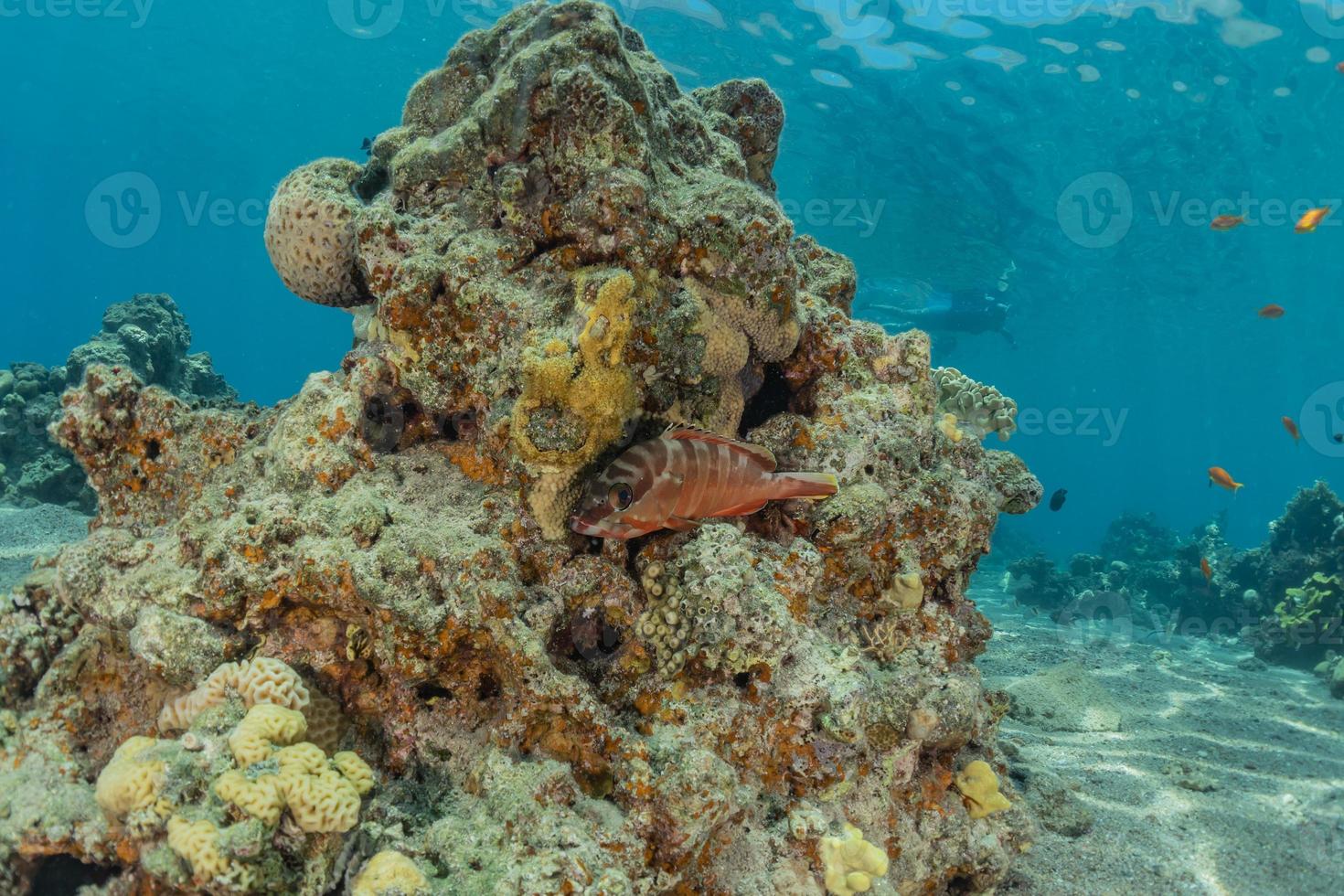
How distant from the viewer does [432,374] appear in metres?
3.13

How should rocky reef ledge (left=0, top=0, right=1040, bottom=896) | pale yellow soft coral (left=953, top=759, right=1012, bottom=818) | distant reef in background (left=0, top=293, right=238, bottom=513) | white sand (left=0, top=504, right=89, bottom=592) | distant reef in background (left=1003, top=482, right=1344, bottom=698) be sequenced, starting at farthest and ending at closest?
distant reef in background (left=1003, top=482, right=1344, bottom=698) < distant reef in background (left=0, top=293, right=238, bottom=513) < white sand (left=0, top=504, right=89, bottom=592) < pale yellow soft coral (left=953, top=759, right=1012, bottom=818) < rocky reef ledge (left=0, top=0, right=1040, bottom=896)

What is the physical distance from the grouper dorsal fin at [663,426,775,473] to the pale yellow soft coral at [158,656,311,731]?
166 cm

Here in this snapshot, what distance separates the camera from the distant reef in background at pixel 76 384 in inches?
414

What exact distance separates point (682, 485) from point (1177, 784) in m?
5.01

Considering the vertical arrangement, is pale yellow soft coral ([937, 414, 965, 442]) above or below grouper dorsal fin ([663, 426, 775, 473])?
above

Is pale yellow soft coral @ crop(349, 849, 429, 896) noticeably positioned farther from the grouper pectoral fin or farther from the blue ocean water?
the blue ocean water

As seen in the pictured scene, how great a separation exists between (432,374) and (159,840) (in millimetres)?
1911

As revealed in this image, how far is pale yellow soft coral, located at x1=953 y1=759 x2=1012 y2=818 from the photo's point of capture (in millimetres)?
3496

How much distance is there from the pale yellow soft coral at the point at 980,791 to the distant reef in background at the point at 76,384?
35.0ft

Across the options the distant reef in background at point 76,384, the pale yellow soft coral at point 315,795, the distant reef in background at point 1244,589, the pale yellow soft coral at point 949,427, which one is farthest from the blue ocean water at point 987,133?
the pale yellow soft coral at point 315,795

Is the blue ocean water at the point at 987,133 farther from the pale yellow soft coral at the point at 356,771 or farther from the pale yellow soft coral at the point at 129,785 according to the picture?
the pale yellow soft coral at the point at 129,785

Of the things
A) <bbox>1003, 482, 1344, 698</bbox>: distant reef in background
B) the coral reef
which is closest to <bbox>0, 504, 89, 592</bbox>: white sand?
the coral reef

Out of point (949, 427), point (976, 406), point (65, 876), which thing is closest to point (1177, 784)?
point (976, 406)

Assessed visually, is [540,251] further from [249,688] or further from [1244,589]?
[1244,589]
